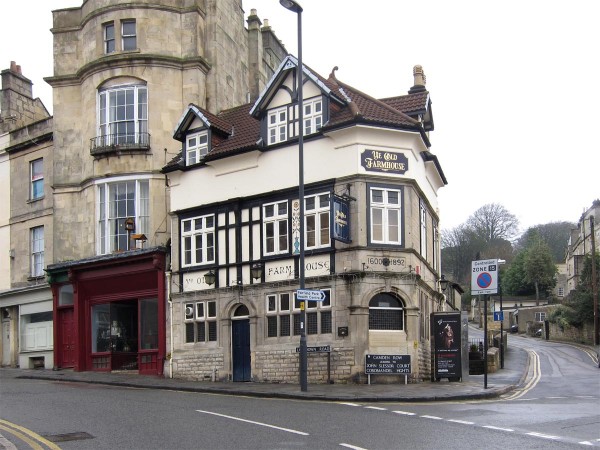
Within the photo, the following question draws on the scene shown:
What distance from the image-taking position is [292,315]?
84.5 ft

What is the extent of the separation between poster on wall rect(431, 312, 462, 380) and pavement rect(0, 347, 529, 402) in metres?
0.37

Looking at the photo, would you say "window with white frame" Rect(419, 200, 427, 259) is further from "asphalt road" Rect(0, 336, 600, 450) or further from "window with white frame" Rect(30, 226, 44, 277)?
"window with white frame" Rect(30, 226, 44, 277)

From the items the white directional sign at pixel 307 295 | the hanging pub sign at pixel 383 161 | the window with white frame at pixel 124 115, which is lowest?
the white directional sign at pixel 307 295

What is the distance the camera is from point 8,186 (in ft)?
121

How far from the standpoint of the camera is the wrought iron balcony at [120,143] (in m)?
31.4

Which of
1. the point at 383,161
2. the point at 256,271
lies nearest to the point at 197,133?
the point at 256,271

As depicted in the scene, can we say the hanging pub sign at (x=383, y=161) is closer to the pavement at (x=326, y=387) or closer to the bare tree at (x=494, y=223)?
the pavement at (x=326, y=387)

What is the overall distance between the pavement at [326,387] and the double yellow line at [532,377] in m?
0.31

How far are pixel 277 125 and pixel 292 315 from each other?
6.61 metres

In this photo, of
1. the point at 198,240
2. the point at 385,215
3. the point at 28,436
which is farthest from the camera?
the point at 198,240

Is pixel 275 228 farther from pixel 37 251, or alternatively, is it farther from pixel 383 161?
pixel 37 251

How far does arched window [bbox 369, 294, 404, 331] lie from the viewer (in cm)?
2448

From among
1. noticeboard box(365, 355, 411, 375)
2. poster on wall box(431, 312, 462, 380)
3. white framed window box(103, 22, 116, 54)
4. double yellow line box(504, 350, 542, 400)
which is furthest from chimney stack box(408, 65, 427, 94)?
white framed window box(103, 22, 116, 54)

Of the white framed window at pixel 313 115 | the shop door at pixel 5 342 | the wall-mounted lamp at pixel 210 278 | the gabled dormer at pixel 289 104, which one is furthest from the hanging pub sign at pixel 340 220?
the shop door at pixel 5 342
